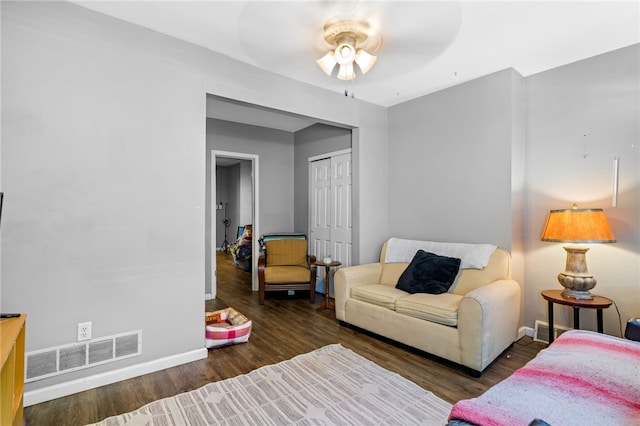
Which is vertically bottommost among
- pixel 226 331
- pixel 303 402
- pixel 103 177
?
pixel 303 402

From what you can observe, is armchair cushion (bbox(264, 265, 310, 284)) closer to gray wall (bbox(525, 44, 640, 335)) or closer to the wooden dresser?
gray wall (bbox(525, 44, 640, 335))

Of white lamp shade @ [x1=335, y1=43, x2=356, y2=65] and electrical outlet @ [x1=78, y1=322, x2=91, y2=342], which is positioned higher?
white lamp shade @ [x1=335, y1=43, x2=356, y2=65]

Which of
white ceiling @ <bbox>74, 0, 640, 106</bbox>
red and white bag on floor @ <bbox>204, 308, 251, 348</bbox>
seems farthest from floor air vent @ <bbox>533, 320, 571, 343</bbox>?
red and white bag on floor @ <bbox>204, 308, 251, 348</bbox>

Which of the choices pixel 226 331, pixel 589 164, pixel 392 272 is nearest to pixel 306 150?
pixel 392 272

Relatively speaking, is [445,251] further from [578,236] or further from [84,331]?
[84,331]

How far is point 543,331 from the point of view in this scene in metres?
3.10

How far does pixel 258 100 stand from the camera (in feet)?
10.1

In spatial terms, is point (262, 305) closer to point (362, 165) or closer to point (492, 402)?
point (362, 165)

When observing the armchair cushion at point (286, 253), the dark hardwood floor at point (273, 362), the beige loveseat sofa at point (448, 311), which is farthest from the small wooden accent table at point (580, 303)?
the armchair cushion at point (286, 253)

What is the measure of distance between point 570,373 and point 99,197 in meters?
2.91

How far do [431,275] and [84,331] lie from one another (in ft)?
9.37

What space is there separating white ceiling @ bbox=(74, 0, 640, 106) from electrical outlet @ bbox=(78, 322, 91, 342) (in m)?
2.22

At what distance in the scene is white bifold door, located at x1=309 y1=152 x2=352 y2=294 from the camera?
445 centimetres

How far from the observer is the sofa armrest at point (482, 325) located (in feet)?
7.73
